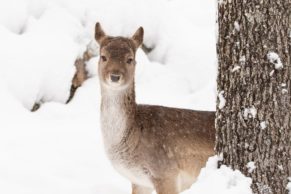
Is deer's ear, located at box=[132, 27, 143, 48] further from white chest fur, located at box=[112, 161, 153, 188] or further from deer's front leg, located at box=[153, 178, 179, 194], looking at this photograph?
deer's front leg, located at box=[153, 178, 179, 194]

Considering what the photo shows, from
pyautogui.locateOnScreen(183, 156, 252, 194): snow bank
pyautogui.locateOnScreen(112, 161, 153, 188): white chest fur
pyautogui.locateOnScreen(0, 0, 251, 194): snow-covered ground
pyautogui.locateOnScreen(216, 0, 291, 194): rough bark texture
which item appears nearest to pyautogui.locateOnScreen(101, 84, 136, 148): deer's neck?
pyautogui.locateOnScreen(112, 161, 153, 188): white chest fur

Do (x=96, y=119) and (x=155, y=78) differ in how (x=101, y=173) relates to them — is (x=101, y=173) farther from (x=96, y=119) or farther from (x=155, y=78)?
(x=155, y=78)

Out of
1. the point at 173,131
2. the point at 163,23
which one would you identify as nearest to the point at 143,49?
the point at 163,23

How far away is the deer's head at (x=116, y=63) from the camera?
7227 millimetres

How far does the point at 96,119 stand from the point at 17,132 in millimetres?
1677

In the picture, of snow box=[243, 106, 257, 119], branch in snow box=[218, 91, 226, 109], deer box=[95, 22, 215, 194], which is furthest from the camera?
deer box=[95, 22, 215, 194]

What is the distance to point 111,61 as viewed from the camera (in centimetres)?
737

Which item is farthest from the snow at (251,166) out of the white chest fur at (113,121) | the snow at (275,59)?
the white chest fur at (113,121)

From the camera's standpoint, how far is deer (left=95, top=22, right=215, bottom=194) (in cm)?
734

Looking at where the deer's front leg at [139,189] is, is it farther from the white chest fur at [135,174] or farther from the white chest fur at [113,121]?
the white chest fur at [113,121]

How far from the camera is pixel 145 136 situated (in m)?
7.50

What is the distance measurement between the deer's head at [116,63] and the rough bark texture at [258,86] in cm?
197

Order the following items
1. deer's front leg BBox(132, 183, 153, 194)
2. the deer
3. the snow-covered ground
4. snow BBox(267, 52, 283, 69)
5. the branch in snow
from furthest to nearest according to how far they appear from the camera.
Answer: the snow-covered ground, deer's front leg BBox(132, 183, 153, 194), the deer, the branch in snow, snow BBox(267, 52, 283, 69)

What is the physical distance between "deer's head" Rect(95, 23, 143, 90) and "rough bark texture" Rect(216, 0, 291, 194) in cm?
197
